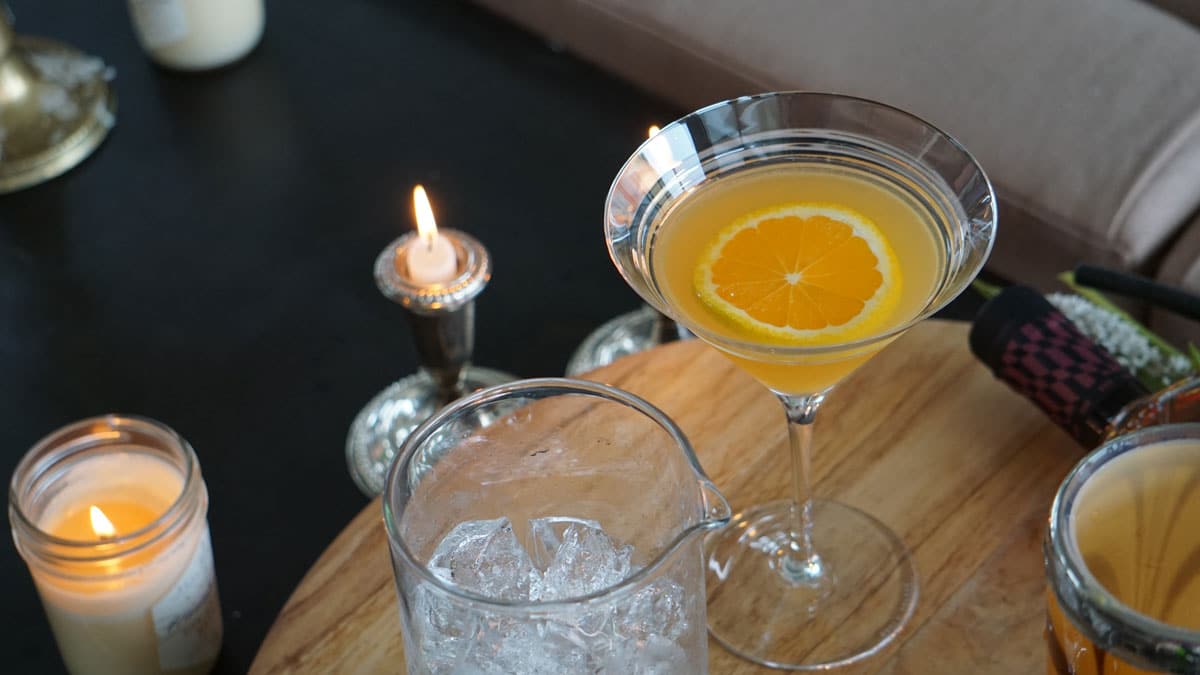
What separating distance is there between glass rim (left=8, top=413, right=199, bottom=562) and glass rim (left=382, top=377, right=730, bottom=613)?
266mm

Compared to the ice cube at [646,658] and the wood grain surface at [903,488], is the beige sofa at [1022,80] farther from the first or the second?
the ice cube at [646,658]

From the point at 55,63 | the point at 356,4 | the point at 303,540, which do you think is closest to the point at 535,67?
the point at 356,4

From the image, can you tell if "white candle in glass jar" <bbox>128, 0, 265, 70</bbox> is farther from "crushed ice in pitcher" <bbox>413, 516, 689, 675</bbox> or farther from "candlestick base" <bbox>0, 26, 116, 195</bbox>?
"crushed ice in pitcher" <bbox>413, 516, 689, 675</bbox>

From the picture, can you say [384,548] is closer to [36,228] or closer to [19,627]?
[19,627]

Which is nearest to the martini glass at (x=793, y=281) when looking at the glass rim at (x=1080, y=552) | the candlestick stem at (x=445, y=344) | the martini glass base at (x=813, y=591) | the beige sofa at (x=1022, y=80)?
the martini glass base at (x=813, y=591)

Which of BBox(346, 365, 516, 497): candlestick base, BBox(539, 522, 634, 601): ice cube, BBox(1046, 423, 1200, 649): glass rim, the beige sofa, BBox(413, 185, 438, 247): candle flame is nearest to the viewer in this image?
BBox(1046, 423, 1200, 649): glass rim

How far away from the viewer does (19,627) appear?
987 millimetres

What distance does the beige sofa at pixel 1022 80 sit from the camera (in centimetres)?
128

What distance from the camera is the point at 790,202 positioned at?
73 cm

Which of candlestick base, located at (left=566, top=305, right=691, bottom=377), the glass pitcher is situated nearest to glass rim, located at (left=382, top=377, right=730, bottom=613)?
the glass pitcher

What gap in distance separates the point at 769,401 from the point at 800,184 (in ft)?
0.66

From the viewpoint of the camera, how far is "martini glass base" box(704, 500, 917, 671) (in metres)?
0.77

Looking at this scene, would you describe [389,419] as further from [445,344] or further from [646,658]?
[646,658]

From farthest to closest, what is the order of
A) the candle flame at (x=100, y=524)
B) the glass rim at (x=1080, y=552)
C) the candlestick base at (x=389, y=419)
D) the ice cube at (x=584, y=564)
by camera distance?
the candlestick base at (x=389, y=419)
the candle flame at (x=100, y=524)
the ice cube at (x=584, y=564)
the glass rim at (x=1080, y=552)
